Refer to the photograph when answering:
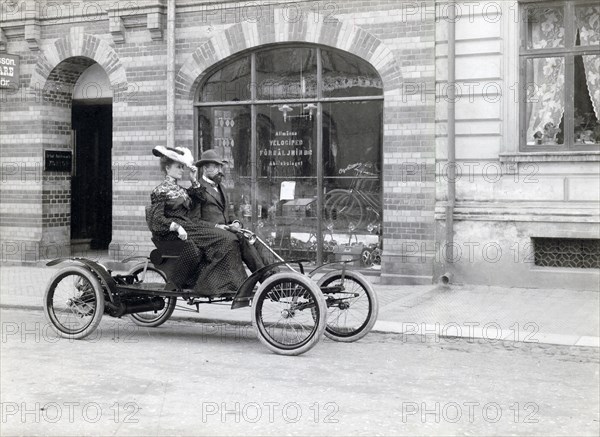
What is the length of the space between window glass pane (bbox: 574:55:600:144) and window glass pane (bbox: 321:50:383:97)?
2.90m

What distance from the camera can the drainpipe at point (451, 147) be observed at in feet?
39.6

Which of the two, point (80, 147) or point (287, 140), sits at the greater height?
point (80, 147)

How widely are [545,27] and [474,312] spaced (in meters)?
4.59

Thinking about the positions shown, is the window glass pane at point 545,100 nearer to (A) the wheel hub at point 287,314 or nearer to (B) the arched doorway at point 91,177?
(A) the wheel hub at point 287,314

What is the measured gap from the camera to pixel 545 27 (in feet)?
39.2

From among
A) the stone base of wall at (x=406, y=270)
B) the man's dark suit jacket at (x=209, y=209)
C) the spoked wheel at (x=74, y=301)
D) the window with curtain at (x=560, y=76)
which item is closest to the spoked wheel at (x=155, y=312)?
the spoked wheel at (x=74, y=301)

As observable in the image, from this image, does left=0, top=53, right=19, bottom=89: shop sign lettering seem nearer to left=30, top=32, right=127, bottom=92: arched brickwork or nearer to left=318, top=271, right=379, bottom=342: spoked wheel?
left=30, top=32, right=127, bottom=92: arched brickwork

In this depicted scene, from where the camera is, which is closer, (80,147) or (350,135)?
(350,135)

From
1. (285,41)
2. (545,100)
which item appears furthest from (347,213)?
(545,100)

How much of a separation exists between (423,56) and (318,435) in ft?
27.0

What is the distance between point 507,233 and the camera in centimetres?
1192

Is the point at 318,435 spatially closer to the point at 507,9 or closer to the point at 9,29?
the point at 507,9

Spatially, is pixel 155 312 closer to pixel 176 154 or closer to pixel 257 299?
pixel 257 299

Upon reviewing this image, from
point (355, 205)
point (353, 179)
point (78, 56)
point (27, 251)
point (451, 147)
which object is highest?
point (78, 56)
